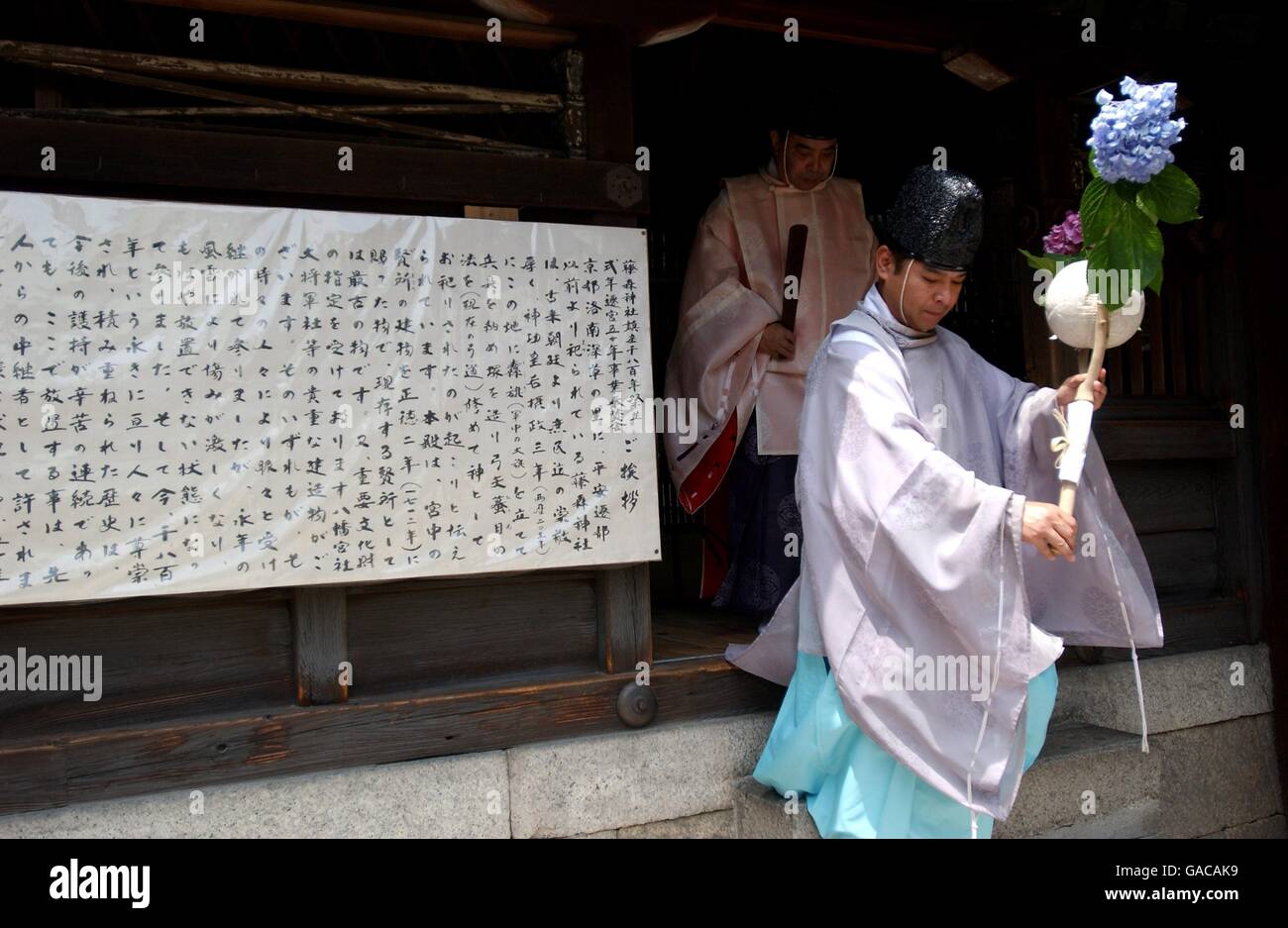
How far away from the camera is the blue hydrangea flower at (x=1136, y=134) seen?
3.37m

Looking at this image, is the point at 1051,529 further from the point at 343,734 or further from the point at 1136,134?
the point at 343,734

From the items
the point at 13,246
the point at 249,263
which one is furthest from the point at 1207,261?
the point at 13,246

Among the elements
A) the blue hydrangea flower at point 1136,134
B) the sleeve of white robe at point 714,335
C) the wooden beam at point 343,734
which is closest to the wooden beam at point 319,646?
the wooden beam at point 343,734

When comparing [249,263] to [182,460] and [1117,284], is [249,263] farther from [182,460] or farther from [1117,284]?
[1117,284]

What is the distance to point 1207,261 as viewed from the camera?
19.5ft

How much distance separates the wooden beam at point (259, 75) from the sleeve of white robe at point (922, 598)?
1.81 meters

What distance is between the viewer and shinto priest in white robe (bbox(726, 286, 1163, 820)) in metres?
3.71

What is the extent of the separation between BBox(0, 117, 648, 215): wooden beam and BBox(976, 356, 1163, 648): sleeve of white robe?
5.43ft

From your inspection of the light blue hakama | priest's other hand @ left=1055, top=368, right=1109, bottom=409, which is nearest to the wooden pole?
priest's other hand @ left=1055, top=368, right=1109, bottom=409

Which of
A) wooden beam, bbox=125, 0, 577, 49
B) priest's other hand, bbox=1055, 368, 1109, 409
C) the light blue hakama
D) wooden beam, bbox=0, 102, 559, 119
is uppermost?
wooden beam, bbox=125, 0, 577, 49

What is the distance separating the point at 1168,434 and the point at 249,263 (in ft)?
14.4

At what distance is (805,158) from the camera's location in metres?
5.55

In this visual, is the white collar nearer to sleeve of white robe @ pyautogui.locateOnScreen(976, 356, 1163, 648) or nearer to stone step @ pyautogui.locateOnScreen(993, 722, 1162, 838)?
sleeve of white robe @ pyautogui.locateOnScreen(976, 356, 1163, 648)

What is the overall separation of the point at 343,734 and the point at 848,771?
5.74 feet
